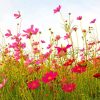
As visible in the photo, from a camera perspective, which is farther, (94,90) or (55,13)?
(55,13)

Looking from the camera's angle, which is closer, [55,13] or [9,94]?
[9,94]

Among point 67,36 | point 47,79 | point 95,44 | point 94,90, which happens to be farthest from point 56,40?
point 47,79

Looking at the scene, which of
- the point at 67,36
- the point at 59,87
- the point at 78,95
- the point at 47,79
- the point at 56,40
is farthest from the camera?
the point at 56,40

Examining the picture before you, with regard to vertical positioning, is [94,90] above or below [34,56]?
below

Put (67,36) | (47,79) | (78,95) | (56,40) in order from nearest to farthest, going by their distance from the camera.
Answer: (47,79) < (78,95) < (67,36) < (56,40)

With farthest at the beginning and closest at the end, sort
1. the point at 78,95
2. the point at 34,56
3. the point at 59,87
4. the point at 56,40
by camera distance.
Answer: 1. the point at 34,56
2. the point at 56,40
3. the point at 59,87
4. the point at 78,95

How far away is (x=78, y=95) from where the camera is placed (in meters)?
3.06

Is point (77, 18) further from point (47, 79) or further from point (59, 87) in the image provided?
point (47, 79)

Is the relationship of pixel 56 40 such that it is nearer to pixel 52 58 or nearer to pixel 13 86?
pixel 52 58

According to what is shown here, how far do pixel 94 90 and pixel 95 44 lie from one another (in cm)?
103

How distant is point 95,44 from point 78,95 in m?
1.38

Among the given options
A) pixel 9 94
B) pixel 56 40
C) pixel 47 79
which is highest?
pixel 56 40

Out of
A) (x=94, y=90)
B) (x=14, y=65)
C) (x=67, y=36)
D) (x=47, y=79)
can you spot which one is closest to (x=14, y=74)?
(x=14, y=65)

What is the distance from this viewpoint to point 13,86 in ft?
11.6
